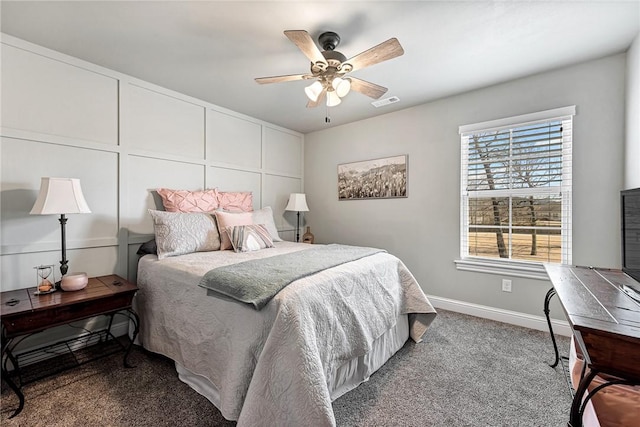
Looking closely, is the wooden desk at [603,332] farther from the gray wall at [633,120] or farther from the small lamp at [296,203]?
the small lamp at [296,203]

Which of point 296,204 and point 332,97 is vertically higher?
point 332,97

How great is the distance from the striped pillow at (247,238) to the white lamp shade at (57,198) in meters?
1.12

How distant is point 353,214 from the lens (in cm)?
395

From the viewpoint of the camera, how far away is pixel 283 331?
1.28m

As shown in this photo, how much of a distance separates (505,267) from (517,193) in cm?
76

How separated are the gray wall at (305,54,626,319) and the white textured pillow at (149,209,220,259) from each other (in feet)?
6.71

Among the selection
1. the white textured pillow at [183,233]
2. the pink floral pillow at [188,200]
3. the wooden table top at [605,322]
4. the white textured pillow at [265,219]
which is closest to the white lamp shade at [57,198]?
the white textured pillow at [183,233]

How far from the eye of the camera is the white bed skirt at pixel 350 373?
162 centimetres

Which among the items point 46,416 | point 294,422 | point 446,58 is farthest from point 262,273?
point 446,58

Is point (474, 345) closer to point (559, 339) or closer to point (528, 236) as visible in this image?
point (559, 339)

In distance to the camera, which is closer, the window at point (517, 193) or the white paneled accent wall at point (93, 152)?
the white paneled accent wall at point (93, 152)

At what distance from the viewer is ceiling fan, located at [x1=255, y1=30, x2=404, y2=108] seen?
1682 millimetres

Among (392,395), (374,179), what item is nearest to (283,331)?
(392,395)

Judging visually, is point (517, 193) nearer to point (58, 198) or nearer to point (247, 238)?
point (247, 238)
